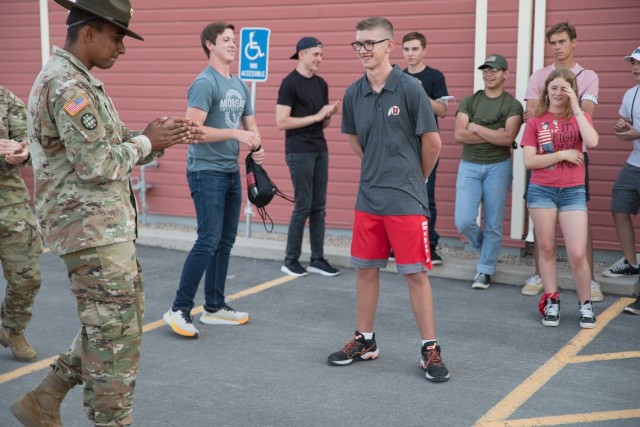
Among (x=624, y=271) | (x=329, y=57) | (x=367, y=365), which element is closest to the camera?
(x=367, y=365)

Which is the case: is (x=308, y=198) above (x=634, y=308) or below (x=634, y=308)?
above

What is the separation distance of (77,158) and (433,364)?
8.89 ft

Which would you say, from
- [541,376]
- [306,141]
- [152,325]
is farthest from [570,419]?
[306,141]

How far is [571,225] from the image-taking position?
6.52 meters

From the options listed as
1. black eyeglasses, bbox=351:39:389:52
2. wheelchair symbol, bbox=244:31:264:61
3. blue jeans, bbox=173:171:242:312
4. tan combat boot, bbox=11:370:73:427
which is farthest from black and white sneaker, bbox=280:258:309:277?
tan combat boot, bbox=11:370:73:427

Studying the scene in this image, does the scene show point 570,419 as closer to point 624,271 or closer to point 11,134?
point 624,271

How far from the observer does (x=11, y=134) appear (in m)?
5.38

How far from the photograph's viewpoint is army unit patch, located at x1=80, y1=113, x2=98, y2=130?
3674 millimetres

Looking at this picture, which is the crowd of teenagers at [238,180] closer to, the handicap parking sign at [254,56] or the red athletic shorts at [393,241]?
the red athletic shorts at [393,241]

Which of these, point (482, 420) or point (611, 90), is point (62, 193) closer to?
point (482, 420)

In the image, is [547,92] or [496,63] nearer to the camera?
[547,92]

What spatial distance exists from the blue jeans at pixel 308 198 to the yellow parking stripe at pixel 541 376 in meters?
2.86

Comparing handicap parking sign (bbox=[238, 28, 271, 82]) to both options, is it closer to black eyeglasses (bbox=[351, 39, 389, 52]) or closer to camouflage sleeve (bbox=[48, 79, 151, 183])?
black eyeglasses (bbox=[351, 39, 389, 52])

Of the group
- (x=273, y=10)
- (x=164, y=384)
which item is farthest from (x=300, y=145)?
(x=164, y=384)
